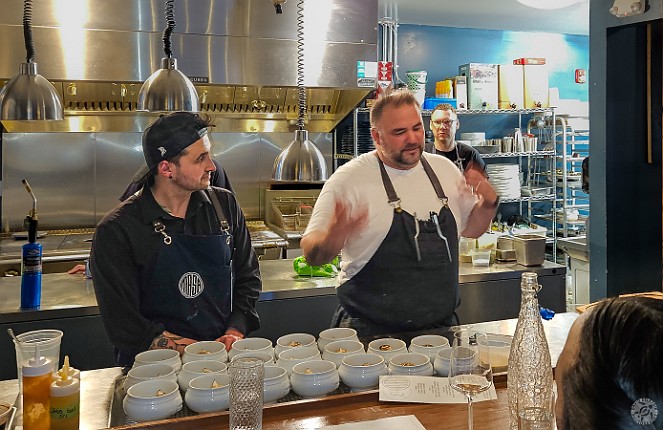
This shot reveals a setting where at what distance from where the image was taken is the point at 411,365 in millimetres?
1841

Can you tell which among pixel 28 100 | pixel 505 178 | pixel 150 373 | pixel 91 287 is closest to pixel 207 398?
pixel 150 373

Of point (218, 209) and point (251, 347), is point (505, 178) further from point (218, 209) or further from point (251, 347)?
point (251, 347)

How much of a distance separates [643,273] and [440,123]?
6.09 ft

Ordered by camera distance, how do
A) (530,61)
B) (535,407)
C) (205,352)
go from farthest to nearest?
(530,61)
(205,352)
(535,407)

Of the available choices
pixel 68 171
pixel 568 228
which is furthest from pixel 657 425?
pixel 568 228

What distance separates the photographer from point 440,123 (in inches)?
191

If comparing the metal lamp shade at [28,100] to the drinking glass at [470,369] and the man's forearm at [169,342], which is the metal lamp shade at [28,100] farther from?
the drinking glass at [470,369]

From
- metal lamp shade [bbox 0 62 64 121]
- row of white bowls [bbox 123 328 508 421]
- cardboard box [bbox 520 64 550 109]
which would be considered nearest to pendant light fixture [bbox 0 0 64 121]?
metal lamp shade [bbox 0 62 64 121]

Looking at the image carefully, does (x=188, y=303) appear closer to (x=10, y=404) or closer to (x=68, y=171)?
(x=10, y=404)

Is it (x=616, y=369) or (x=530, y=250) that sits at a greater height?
(x=616, y=369)

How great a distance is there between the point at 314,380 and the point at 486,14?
5.75 metres

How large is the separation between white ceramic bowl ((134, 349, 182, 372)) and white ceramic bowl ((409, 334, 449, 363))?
29.3 inches

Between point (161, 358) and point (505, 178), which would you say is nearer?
point (161, 358)

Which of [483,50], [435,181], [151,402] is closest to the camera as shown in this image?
[151,402]
